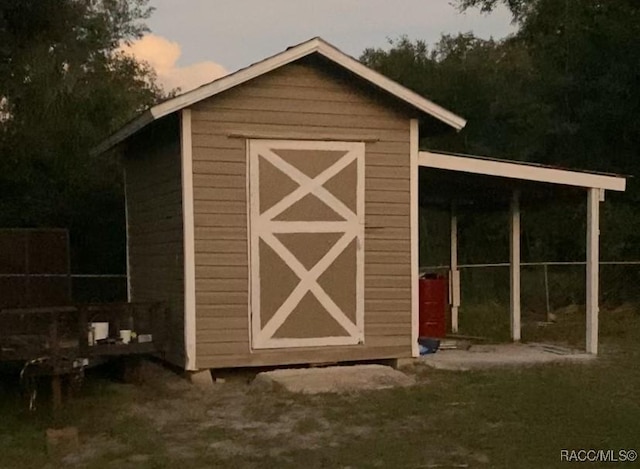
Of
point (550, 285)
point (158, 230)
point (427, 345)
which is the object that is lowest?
point (427, 345)

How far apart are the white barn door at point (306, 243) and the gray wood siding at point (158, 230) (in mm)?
837

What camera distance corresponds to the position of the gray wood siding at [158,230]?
9.45 meters

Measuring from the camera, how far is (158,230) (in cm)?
1034

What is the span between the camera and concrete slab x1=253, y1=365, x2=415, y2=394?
8.66 meters

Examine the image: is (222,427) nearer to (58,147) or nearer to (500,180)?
(500,180)

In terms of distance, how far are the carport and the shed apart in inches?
3.1

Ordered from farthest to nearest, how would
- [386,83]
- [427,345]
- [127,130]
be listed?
1. [427,345]
2. [127,130]
3. [386,83]

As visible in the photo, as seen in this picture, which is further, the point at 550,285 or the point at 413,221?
the point at 550,285

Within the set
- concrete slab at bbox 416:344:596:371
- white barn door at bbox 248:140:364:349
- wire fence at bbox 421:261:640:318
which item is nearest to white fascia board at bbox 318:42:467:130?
white barn door at bbox 248:140:364:349

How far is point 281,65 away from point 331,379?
11.2 ft

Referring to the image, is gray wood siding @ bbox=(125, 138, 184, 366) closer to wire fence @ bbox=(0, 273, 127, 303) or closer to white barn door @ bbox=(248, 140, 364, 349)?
white barn door @ bbox=(248, 140, 364, 349)

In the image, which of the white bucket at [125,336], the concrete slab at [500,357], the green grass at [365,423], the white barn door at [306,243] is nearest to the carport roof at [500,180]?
the white barn door at [306,243]

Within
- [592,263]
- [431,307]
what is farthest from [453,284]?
[592,263]

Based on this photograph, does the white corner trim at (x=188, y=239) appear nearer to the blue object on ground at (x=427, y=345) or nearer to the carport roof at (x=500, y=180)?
the carport roof at (x=500, y=180)
